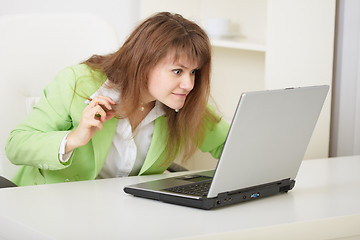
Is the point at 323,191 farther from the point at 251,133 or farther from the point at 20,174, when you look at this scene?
the point at 20,174

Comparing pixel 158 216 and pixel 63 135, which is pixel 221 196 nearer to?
pixel 158 216

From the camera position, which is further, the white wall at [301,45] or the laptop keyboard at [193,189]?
the white wall at [301,45]

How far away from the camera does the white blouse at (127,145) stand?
A: 1666mm

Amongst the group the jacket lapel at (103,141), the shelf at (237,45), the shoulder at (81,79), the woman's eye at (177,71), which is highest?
the woman's eye at (177,71)

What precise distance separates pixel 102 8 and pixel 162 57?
3.73ft

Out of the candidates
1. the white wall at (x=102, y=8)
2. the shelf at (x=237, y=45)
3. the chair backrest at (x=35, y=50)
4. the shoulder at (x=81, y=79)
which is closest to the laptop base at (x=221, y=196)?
the shoulder at (x=81, y=79)

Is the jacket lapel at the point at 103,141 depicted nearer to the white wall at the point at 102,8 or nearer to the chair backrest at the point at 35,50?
the chair backrest at the point at 35,50

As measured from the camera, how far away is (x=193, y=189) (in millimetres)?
1282

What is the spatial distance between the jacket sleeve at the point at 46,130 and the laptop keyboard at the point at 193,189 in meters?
0.38

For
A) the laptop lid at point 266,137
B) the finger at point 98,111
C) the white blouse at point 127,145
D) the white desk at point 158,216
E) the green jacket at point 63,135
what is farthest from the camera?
the white blouse at point 127,145

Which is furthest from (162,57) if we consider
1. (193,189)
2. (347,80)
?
(347,80)

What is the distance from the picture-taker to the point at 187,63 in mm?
1562

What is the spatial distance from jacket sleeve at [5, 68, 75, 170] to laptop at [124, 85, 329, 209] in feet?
1.06

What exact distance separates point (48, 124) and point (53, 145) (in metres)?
0.12
